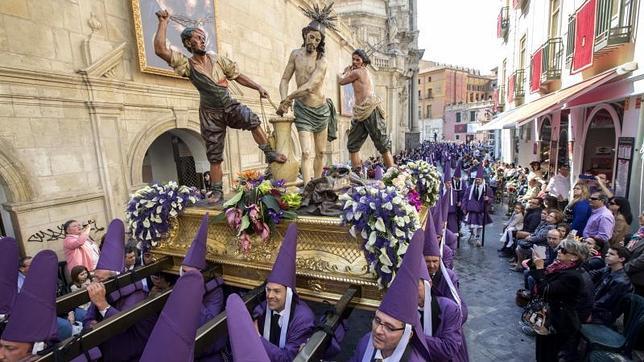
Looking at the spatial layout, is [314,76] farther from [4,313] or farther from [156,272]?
[4,313]

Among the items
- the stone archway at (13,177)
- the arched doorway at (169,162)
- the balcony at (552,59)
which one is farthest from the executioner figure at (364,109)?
the balcony at (552,59)

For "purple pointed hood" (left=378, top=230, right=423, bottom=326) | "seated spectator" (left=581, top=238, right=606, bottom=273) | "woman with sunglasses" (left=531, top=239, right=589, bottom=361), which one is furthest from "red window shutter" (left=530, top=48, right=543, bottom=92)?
"purple pointed hood" (left=378, top=230, right=423, bottom=326)

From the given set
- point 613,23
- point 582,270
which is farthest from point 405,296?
point 613,23

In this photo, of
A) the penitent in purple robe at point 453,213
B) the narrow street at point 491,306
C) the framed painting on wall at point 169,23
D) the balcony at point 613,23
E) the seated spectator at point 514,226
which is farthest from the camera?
the penitent in purple robe at point 453,213

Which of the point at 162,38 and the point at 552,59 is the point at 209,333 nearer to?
the point at 162,38

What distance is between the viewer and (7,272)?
234 centimetres

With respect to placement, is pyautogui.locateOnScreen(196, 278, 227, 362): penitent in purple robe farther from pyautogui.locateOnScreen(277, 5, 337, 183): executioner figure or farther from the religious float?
pyautogui.locateOnScreen(277, 5, 337, 183): executioner figure

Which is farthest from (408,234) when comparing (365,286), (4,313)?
(4,313)

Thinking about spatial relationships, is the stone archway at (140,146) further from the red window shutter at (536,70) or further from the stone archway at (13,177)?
the red window shutter at (536,70)

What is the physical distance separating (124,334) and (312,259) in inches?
77.3

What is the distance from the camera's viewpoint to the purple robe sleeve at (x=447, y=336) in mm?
2291

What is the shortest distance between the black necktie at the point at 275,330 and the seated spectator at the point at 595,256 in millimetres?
4249

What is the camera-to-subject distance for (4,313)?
94.0 inches

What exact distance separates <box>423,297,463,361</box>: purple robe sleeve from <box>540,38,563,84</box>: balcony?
10.7m
